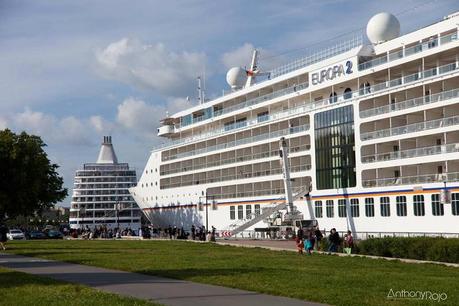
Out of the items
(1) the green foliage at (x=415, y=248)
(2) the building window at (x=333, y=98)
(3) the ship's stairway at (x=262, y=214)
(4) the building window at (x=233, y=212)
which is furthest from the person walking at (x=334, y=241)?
(4) the building window at (x=233, y=212)

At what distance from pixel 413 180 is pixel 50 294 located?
36.9 metres

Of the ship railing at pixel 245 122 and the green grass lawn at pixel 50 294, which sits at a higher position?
the ship railing at pixel 245 122

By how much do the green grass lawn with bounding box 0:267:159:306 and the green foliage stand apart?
1674cm

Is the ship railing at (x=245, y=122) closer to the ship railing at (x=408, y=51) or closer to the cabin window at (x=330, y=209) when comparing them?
the ship railing at (x=408, y=51)

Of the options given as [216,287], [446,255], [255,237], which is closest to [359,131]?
[255,237]

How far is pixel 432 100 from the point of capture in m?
47.3

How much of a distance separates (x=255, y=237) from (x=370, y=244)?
31748 mm

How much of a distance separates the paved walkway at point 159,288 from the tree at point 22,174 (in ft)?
93.3

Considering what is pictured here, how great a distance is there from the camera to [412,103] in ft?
161

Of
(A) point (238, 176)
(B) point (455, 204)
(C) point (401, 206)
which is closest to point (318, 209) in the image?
(C) point (401, 206)

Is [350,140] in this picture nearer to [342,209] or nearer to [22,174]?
[342,209]

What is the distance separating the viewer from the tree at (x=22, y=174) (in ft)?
172

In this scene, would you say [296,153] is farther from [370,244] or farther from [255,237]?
[370,244]

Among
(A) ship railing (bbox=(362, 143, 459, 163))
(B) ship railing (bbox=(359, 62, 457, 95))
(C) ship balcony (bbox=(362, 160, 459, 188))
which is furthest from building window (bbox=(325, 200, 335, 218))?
(B) ship railing (bbox=(359, 62, 457, 95))
